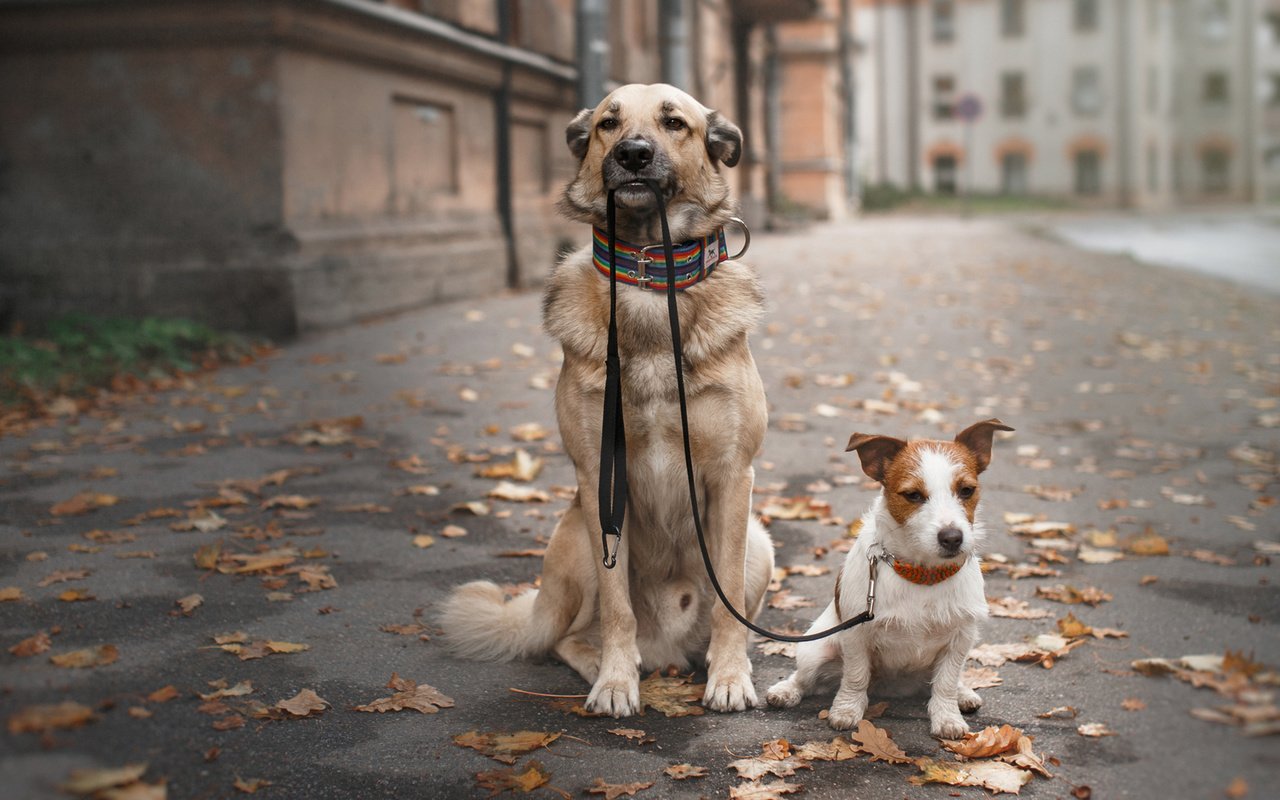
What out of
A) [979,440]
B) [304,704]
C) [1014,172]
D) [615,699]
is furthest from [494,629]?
[1014,172]

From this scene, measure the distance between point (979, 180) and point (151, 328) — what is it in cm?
5334

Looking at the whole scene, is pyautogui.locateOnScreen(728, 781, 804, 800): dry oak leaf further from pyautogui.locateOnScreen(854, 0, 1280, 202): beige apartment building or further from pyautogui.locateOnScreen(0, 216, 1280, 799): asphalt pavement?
pyautogui.locateOnScreen(854, 0, 1280, 202): beige apartment building

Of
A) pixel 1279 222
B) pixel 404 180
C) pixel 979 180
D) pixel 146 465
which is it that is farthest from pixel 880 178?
pixel 146 465

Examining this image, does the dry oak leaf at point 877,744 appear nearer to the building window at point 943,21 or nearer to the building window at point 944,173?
the building window at point 943,21

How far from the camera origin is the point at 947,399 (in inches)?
347

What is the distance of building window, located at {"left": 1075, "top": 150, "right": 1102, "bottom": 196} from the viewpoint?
2072 inches

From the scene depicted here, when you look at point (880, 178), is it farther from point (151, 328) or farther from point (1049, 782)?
point (1049, 782)

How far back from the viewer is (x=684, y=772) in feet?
10.3

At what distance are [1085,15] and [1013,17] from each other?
3.88 meters

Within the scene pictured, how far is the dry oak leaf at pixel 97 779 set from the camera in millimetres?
2105

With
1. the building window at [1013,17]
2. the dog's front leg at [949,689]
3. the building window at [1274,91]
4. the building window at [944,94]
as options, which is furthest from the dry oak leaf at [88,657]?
the building window at [1274,91]

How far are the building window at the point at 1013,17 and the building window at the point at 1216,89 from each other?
13.4m

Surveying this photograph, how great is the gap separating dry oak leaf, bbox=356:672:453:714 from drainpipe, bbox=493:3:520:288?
10098mm

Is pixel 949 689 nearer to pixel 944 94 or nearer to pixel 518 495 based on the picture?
pixel 518 495
